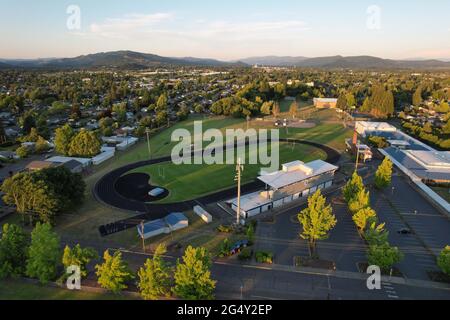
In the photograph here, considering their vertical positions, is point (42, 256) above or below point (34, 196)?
below

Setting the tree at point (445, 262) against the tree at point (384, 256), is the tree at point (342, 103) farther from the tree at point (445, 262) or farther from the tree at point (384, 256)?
the tree at point (384, 256)

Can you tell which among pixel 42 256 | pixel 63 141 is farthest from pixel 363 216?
pixel 63 141

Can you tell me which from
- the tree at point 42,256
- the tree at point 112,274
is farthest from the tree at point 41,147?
the tree at point 112,274

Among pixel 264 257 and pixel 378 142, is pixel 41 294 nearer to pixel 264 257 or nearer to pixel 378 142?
pixel 264 257

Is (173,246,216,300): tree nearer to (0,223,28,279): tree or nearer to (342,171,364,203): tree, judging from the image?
(0,223,28,279): tree

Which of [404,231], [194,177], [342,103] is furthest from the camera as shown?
[342,103]

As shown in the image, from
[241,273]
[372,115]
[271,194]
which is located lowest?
[241,273]

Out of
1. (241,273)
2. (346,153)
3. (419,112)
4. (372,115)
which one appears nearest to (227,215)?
(241,273)
